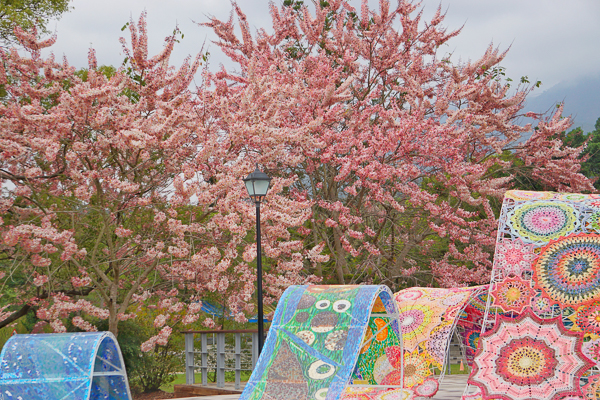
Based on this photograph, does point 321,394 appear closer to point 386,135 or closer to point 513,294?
point 513,294

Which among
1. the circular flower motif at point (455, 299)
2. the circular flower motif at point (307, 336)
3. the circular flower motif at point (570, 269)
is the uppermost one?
the circular flower motif at point (570, 269)

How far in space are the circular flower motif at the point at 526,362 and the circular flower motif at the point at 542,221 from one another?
1.37 meters

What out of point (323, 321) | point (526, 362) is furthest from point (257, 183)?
point (526, 362)

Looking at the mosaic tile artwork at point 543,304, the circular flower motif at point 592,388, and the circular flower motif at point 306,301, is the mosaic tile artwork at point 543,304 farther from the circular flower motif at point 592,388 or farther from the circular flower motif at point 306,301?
the circular flower motif at point 306,301

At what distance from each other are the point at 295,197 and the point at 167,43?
4.74 meters

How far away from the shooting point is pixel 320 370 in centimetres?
693

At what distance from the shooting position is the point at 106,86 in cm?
912

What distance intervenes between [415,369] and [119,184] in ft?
18.4

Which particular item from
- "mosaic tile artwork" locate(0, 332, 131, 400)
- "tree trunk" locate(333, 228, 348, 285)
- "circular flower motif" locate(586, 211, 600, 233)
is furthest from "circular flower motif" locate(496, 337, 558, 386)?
"tree trunk" locate(333, 228, 348, 285)

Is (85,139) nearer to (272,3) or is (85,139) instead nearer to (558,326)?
(272,3)

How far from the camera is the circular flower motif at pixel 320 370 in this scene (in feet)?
22.5

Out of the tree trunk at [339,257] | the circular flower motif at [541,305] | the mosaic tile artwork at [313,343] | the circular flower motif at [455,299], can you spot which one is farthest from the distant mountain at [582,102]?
the mosaic tile artwork at [313,343]

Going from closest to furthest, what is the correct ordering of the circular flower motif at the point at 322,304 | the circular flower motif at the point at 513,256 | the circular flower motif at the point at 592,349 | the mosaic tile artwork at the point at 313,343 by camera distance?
the circular flower motif at the point at 592,349 → the mosaic tile artwork at the point at 313,343 → the circular flower motif at the point at 513,256 → the circular flower motif at the point at 322,304

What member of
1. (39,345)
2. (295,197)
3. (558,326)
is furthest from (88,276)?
(558,326)
